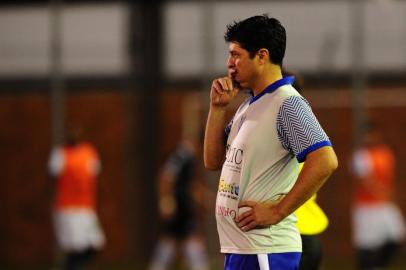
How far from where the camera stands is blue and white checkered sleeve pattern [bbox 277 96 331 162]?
4.73 m

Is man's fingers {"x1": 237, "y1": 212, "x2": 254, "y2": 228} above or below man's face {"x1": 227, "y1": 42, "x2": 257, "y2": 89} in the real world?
below

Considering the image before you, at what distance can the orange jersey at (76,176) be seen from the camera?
1316 cm

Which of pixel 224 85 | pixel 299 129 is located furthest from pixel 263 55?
pixel 299 129

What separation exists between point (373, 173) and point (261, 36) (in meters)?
10.1

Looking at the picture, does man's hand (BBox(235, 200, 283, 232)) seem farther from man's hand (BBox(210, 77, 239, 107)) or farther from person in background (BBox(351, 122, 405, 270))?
person in background (BBox(351, 122, 405, 270))

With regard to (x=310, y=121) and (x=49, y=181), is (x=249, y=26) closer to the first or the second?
(x=310, y=121)

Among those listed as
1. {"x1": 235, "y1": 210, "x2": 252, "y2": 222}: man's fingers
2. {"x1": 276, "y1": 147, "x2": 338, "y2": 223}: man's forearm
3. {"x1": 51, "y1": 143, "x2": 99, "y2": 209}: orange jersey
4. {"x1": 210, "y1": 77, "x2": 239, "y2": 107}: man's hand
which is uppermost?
{"x1": 210, "y1": 77, "x2": 239, "y2": 107}: man's hand

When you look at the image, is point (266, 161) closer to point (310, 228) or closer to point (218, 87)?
point (218, 87)

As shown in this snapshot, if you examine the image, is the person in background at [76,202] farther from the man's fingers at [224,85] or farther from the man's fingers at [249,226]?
the man's fingers at [249,226]

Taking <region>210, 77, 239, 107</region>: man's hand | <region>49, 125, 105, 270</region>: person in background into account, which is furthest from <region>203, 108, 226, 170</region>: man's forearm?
<region>49, 125, 105, 270</region>: person in background

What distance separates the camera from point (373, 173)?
48.2 ft

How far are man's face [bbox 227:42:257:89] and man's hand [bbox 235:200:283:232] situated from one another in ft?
1.68

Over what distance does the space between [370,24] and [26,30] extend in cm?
518

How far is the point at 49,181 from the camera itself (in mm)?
17625
